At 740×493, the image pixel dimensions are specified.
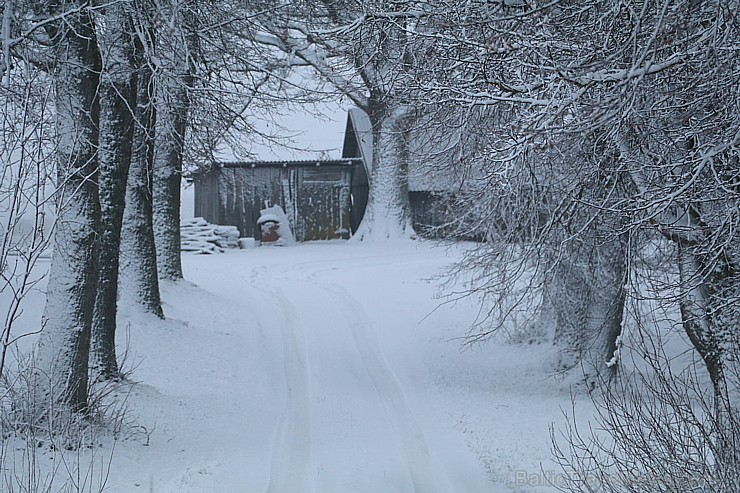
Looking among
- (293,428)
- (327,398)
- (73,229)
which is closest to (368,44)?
(73,229)

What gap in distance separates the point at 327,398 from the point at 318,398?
121 millimetres

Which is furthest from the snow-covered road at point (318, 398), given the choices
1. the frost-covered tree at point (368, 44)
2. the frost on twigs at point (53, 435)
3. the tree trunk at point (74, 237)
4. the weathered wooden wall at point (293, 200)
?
the weathered wooden wall at point (293, 200)

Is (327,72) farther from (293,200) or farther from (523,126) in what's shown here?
(293,200)

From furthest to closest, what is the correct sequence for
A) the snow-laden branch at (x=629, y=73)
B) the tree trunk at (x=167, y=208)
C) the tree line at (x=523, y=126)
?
the tree trunk at (x=167, y=208) < the tree line at (x=523, y=126) < the snow-laden branch at (x=629, y=73)

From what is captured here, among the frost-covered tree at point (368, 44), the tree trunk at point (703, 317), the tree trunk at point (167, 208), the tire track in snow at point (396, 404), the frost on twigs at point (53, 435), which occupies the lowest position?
the tire track in snow at point (396, 404)

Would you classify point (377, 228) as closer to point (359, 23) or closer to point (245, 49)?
point (245, 49)

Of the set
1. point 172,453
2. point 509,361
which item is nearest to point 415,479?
point 172,453

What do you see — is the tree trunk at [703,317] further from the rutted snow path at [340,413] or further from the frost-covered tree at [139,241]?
the frost-covered tree at [139,241]

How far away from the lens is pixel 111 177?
8.59 metres

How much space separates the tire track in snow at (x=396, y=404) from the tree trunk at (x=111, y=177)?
11.5 feet

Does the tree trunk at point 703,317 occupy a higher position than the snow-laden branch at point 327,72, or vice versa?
the snow-laden branch at point 327,72

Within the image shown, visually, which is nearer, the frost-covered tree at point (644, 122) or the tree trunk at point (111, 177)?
the frost-covered tree at point (644, 122)

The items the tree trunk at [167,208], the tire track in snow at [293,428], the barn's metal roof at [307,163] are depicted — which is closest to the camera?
the tire track in snow at [293,428]

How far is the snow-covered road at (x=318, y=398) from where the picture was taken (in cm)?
663
